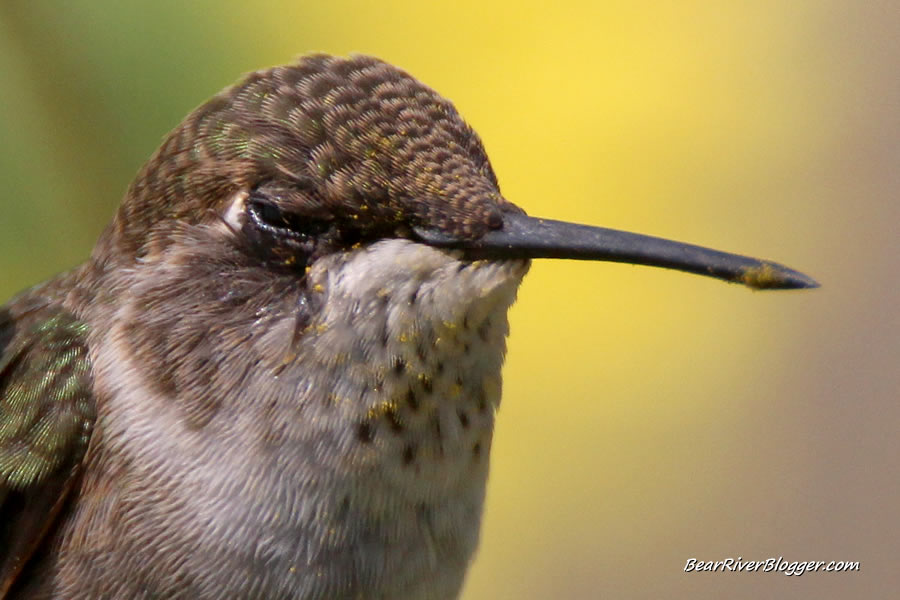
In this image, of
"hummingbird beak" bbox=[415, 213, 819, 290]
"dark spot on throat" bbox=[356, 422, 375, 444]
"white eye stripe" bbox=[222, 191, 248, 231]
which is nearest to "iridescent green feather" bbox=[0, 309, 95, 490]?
"white eye stripe" bbox=[222, 191, 248, 231]

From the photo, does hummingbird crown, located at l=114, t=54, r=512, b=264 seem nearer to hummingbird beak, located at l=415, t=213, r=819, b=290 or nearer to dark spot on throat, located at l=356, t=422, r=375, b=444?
hummingbird beak, located at l=415, t=213, r=819, b=290

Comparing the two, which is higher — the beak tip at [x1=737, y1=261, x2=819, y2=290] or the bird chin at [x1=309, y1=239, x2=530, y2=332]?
the beak tip at [x1=737, y1=261, x2=819, y2=290]

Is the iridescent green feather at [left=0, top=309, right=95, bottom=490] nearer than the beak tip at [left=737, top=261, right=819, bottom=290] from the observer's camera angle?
No

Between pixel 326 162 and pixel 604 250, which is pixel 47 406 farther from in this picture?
pixel 604 250

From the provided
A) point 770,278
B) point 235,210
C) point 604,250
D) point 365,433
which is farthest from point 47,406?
point 770,278

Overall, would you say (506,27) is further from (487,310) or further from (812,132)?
(487,310)

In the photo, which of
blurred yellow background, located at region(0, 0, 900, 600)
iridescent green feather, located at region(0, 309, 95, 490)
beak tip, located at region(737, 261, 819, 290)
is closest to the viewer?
beak tip, located at region(737, 261, 819, 290)

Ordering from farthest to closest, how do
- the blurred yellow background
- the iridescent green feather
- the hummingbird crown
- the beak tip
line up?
the blurred yellow background
the iridescent green feather
the hummingbird crown
the beak tip

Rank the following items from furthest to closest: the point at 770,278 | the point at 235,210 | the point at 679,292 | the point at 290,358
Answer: the point at 679,292
the point at 235,210
the point at 290,358
the point at 770,278

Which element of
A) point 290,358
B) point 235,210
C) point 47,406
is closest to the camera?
point 290,358
